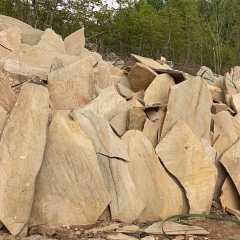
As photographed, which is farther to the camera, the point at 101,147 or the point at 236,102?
the point at 236,102

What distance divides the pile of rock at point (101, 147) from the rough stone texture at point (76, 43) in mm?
787

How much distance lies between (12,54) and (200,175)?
2.36 meters

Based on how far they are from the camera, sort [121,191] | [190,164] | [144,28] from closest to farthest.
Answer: [121,191] → [190,164] → [144,28]

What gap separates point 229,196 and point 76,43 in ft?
9.33

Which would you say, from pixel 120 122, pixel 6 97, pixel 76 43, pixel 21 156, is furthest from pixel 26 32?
pixel 21 156

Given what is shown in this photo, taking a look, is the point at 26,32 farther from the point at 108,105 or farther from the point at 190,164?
the point at 190,164

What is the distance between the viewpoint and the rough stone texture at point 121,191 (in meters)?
3.11

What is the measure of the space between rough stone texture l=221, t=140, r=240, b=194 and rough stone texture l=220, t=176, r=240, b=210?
0.06 m

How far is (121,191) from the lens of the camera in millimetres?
3133

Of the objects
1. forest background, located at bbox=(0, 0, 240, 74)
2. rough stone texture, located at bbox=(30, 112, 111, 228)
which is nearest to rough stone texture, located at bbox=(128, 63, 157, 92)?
rough stone texture, located at bbox=(30, 112, 111, 228)

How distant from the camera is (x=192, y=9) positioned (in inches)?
575

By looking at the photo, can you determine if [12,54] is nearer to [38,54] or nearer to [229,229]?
[38,54]

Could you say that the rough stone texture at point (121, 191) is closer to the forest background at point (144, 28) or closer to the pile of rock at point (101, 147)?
the pile of rock at point (101, 147)

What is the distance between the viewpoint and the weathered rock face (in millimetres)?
2797
